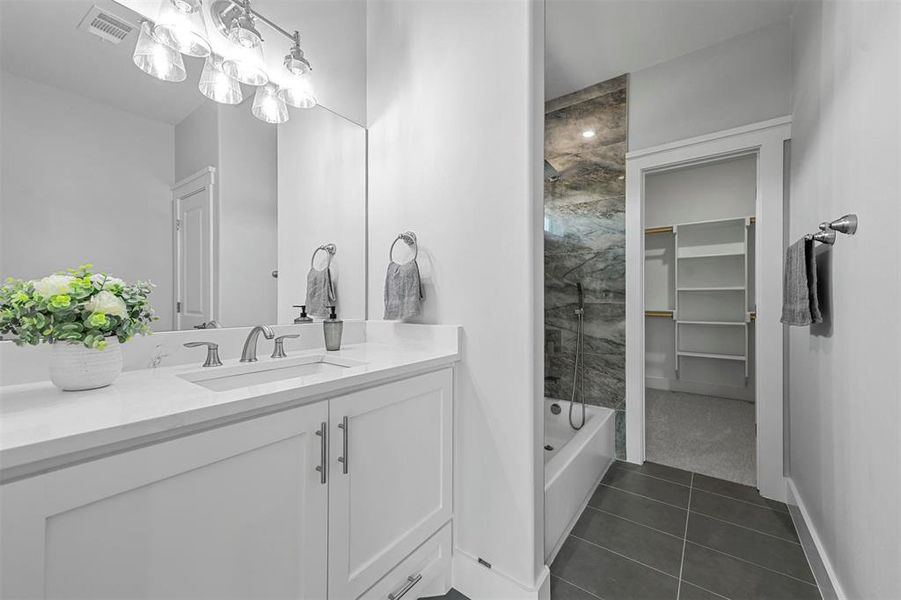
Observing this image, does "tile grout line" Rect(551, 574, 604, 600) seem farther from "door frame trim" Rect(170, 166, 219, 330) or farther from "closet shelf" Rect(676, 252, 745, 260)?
"closet shelf" Rect(676, 252, 745, 260)

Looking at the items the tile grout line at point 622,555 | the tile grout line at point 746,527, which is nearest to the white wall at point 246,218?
the tile grout line at point 622,555

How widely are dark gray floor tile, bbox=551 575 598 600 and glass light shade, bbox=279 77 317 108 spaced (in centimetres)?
225

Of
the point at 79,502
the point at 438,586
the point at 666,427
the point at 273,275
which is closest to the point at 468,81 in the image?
the point at 273,275

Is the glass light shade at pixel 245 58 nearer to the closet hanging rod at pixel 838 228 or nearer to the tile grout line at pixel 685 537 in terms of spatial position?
the closet hanging rod at pixel 838 228

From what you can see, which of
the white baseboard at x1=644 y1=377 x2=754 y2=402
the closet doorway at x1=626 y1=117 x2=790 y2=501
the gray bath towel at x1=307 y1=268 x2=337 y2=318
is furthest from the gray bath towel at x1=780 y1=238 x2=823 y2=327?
the white baseboard at x1=644 y1=377 x2=754 y2=402

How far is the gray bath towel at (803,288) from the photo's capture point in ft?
4.85

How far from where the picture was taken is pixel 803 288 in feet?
4.91

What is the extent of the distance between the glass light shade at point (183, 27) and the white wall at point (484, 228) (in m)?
0.81

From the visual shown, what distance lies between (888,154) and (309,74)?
1995mm

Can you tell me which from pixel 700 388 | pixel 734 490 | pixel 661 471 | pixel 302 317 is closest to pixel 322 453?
pixel 302 317

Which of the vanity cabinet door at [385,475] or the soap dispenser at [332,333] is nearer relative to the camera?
the vanity cabinet door at [385,475]

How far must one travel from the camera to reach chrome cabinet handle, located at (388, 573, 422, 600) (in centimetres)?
121

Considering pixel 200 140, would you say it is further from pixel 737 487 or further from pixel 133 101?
pixel 737 487

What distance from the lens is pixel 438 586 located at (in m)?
1.43
